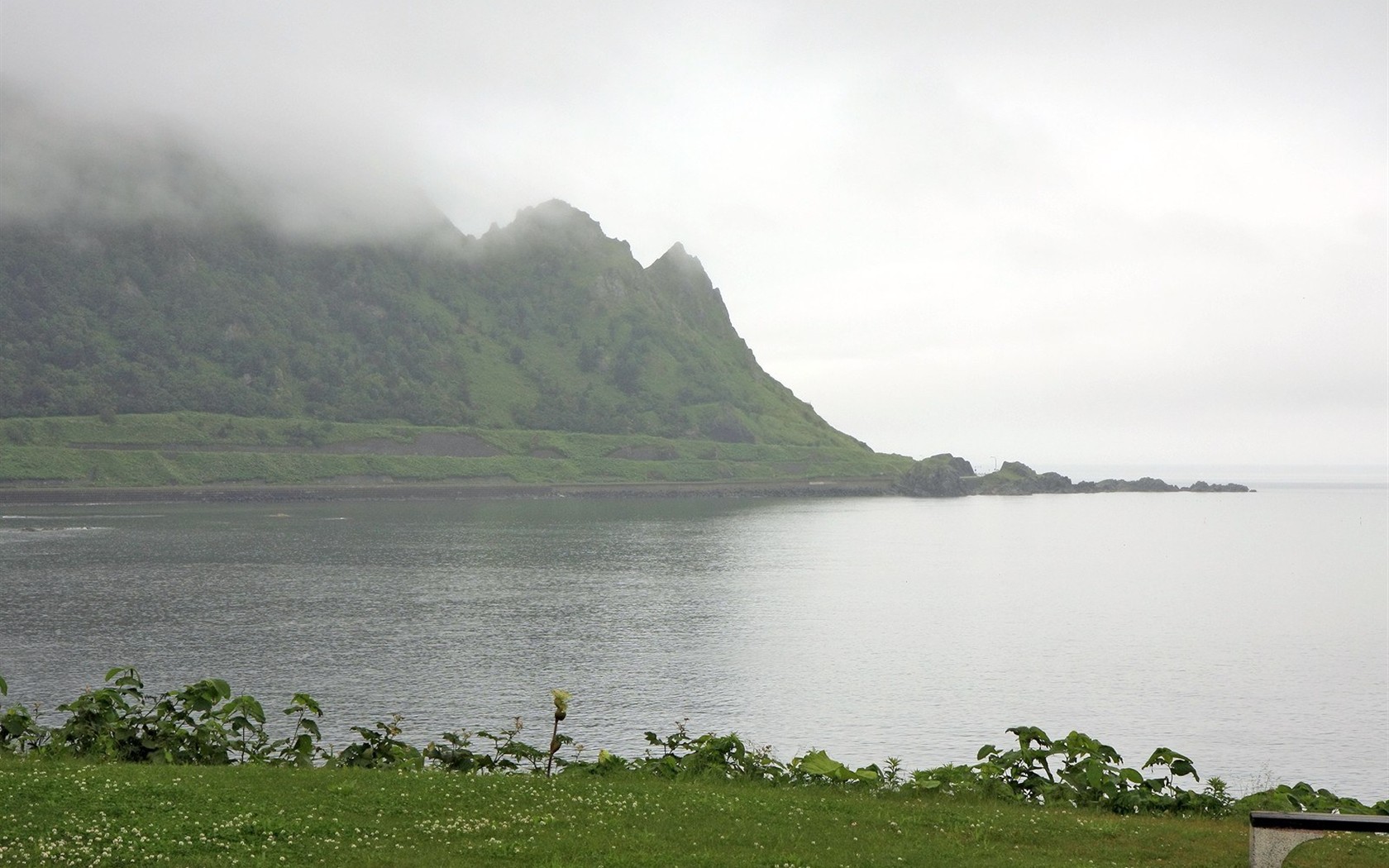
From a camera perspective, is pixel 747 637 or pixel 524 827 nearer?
pixel 524 827

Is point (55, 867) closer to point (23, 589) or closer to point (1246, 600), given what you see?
point (23, 589)

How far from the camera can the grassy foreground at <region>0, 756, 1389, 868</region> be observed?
13375mm

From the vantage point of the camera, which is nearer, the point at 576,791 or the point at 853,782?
the point at 576,791

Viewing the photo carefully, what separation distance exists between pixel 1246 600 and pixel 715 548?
50337mm

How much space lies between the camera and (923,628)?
68.4 metres

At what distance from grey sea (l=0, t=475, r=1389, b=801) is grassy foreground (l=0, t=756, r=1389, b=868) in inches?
815

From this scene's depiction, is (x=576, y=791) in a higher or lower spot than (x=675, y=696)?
higher

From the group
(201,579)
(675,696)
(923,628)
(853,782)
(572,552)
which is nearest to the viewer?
(853,782)

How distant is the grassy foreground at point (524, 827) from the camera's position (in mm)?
13375

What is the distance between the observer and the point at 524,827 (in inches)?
577

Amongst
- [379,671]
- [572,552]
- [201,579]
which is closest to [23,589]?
[201,579]

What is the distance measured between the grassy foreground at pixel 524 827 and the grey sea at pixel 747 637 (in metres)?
20.7

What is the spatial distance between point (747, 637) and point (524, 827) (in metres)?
48.6

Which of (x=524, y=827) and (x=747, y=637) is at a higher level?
(x=524, y=827)
